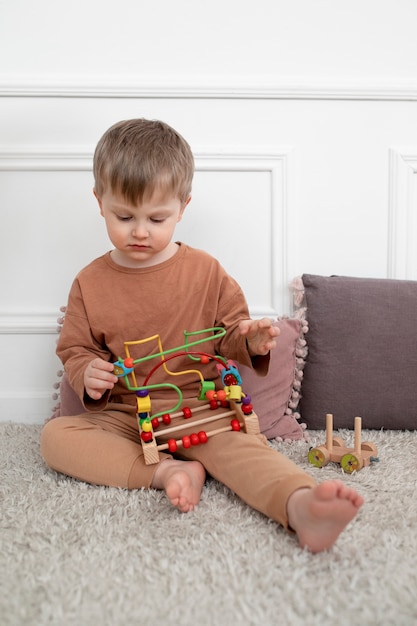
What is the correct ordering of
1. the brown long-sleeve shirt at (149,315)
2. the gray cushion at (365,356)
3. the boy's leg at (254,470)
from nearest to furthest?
the boy's leg at (254,470) < the brown long-sleeve shirt at (149,315) < the gray cushion at (365,356)

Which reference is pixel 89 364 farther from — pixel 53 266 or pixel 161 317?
pixel 53 266

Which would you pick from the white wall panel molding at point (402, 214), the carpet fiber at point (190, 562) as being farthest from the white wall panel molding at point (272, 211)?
the carpet fiber at point (190, 562)

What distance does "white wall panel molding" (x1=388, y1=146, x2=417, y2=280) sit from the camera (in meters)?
1.45

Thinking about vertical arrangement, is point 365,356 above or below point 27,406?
above

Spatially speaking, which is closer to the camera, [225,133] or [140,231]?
[140,231]

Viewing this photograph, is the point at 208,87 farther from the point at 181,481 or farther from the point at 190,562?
the point at 190,562

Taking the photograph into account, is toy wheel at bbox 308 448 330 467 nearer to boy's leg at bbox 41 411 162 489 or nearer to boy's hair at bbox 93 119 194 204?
boy's leg at bbox 41 411 162 489

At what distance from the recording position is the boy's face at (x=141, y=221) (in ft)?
3.40

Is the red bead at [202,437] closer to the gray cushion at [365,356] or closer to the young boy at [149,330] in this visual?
the young boy at [149,330]

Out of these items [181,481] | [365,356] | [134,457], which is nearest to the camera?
[181,481]

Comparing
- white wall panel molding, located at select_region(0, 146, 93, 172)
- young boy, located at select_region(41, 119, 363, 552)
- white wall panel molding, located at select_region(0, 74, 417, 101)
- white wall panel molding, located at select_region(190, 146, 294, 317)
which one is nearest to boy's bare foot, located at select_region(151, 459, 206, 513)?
young boy, located at select_region(41, 119, 363, 552)

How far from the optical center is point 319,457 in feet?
3.53

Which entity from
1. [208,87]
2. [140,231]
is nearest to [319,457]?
[140,231]

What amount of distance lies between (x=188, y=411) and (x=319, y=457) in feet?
0.85
